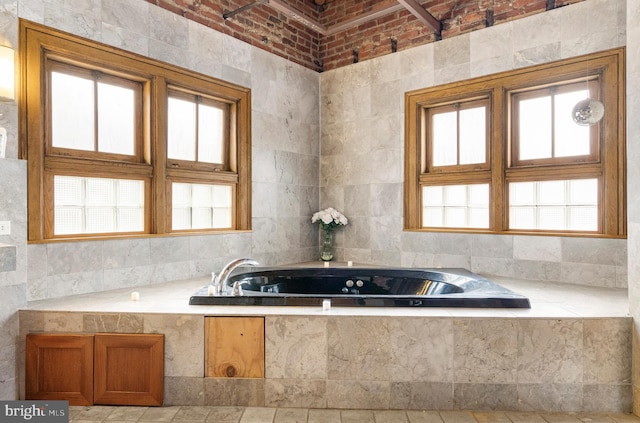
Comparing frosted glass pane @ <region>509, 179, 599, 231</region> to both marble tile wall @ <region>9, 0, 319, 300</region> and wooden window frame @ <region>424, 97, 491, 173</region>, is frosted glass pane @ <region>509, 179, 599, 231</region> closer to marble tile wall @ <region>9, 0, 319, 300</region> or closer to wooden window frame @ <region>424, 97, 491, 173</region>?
wooden window frame @ <region>424, 97, 491, 173</region>

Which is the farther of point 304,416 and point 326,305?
point 326,305

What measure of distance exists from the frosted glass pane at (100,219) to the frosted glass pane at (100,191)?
0.05 metres

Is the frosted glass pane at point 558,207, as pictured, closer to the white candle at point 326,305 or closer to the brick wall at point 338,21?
the brick wall at point 338,21

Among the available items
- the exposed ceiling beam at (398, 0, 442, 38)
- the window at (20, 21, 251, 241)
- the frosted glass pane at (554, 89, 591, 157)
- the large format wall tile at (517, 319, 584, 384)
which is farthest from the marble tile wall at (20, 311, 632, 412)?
the exposed ceiling beam at (398, 0, 442, 38)

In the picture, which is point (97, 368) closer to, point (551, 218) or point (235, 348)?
point (235, 348)

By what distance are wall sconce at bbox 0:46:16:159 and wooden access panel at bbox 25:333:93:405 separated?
3.36ft

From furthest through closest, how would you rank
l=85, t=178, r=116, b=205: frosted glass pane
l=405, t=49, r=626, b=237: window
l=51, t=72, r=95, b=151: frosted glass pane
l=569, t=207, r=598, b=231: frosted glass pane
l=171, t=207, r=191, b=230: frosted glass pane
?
l=171, t=207, r=191, b=230: frosted glass pane
l=569, t=207, r=598, b=231: frosted glass pane
l=405, t=49, r=626, b=237: window
l=85, t=178, r=116, b=205: frosted glass pane
l=51, t=72, r=95, b=151: frosted glass pane

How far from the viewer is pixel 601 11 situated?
297cm

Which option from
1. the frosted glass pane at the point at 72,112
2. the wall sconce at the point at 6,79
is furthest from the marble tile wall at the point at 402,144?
the wall sconce at the point at 6,79

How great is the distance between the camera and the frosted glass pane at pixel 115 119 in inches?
115

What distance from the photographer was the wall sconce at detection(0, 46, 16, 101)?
213 cm

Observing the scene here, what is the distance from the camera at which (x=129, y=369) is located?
7.22ft

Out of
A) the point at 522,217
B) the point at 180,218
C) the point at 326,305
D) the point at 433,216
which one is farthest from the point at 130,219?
the point at 522,217

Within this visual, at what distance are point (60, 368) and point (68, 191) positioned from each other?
3.76ft
